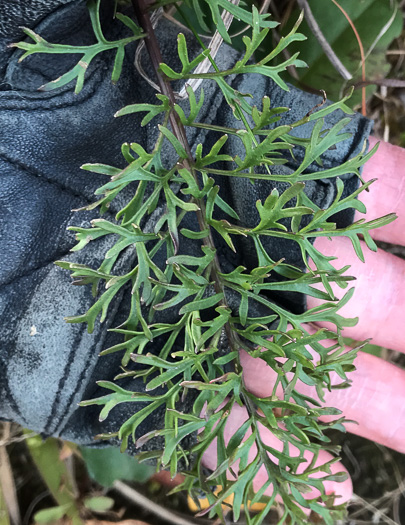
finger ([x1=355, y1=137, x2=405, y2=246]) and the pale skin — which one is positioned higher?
finger ([x1=355, y1=137, x2=405, y2=246])

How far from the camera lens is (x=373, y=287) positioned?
110cm

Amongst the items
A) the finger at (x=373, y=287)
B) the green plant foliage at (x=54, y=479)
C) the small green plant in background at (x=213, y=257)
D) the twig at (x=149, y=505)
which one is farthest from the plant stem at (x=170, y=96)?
the twig at (x=149, y=505)

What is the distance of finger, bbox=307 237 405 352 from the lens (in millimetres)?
1062

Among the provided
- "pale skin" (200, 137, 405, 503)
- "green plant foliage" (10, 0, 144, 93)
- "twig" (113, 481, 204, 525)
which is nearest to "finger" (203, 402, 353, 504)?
"pale skin" (200, 137, 405, 503)

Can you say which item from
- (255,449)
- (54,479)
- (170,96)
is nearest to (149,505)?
(54,479)

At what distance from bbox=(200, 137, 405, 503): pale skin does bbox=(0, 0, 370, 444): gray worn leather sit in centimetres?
13

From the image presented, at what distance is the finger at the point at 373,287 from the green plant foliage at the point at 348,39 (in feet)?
1.29

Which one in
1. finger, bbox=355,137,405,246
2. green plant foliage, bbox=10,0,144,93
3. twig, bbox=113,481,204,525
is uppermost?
green plant foliage, bbox=10,0,144,93

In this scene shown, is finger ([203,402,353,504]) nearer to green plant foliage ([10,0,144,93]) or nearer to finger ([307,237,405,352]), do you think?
finger ([307,237,405,352])

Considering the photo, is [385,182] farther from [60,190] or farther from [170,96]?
[60,190]

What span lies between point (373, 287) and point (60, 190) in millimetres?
682

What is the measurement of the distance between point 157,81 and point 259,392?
72cm

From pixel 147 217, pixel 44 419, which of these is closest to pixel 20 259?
pixel 147 217

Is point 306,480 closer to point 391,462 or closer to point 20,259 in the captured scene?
point 20,259
